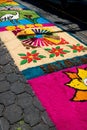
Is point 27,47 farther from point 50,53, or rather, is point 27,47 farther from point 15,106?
point 15,106

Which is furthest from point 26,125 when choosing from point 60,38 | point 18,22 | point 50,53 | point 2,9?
point 2,9

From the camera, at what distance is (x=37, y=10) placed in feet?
33.6

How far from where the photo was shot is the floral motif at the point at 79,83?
4.45 m

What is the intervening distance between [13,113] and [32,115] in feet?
1.18

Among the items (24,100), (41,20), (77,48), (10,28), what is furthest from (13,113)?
(41,20)

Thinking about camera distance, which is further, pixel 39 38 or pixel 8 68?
pixel 39 38

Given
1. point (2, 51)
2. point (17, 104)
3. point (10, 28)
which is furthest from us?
point (10, 28)

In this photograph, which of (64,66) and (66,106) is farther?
(64,66)

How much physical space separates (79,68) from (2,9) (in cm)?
572

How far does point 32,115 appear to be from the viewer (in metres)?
3.84

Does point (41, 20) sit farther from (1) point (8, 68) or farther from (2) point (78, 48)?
(1) point (8, 68)

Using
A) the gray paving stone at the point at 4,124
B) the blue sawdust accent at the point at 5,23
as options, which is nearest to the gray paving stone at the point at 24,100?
the gray paving stone at the point at 4,124

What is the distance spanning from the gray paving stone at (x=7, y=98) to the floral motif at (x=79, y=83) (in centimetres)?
131

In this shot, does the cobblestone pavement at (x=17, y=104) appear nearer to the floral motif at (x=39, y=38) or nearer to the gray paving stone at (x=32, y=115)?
the gray paving stone at (x=32, y=115)
